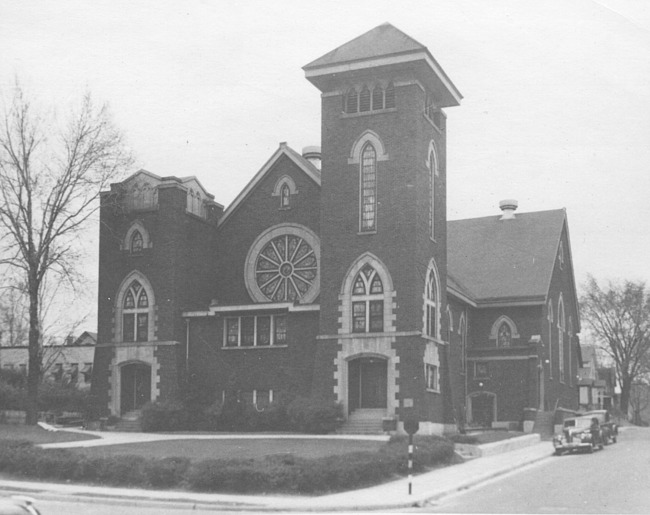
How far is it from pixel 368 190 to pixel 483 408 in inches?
611

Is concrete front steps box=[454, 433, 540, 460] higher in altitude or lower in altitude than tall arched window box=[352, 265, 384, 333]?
lower

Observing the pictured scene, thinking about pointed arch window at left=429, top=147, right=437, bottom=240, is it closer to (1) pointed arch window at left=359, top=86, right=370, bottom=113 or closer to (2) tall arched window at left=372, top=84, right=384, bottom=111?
(2) tall arched window at left=372, top=84, right=384, bottom=111

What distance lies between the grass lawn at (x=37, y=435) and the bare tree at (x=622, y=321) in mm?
51252

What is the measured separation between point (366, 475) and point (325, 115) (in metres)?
21.6

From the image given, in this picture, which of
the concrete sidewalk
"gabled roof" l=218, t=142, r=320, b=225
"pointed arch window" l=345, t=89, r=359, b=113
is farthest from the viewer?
"gabled roof" l=218, t=142, r=320, b=225

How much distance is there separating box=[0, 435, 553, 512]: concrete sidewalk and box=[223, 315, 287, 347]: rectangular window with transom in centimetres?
1716

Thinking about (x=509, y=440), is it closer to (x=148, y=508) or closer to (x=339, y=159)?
(x=339, y=159)

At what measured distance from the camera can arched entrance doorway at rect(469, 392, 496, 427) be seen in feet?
160

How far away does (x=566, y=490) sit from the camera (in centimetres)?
2192

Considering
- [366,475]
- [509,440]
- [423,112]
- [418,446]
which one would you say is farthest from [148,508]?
[423,112]

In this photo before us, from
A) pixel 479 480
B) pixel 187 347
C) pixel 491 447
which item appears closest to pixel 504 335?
→ pixel 187 347

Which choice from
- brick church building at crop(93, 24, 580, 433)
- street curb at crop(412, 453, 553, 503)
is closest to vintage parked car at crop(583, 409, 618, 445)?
street curb at crop(412, 453, 553, 503)

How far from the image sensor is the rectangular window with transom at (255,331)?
4194cm

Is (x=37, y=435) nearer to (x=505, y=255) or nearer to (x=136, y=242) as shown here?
(x=136, y=242)
